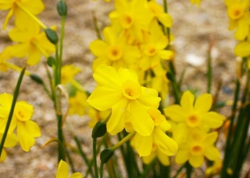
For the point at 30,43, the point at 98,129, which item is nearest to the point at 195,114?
the point at 98,129

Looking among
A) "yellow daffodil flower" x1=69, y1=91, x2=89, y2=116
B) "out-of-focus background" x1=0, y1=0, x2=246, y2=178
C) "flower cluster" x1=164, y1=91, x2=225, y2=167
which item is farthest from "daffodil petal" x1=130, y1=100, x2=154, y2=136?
"out-of-focus background" x1=0, y1=0, x2=246, y2=178

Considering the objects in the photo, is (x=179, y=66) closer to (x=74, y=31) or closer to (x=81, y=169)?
(x=74, y=31)

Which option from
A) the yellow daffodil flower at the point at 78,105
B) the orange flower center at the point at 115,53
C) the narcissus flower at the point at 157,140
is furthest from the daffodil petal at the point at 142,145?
the yellow daffodil flower at the point at 78,105

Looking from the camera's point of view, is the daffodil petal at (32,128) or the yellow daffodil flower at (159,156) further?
the yellow daffodil flower at (159,156)

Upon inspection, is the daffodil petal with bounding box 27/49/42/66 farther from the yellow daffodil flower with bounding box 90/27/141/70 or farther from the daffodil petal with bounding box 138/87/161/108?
the daffodil petal with bounding box 138/87/161/108

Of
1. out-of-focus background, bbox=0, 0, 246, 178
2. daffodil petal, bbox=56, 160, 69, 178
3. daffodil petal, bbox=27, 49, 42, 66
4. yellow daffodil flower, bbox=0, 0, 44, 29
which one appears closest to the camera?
daffodil petal, bbox=56, 160, 69, 178

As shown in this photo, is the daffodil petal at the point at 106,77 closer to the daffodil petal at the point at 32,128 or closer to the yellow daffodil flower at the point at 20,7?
the daffodil petal at the point at 32,128
